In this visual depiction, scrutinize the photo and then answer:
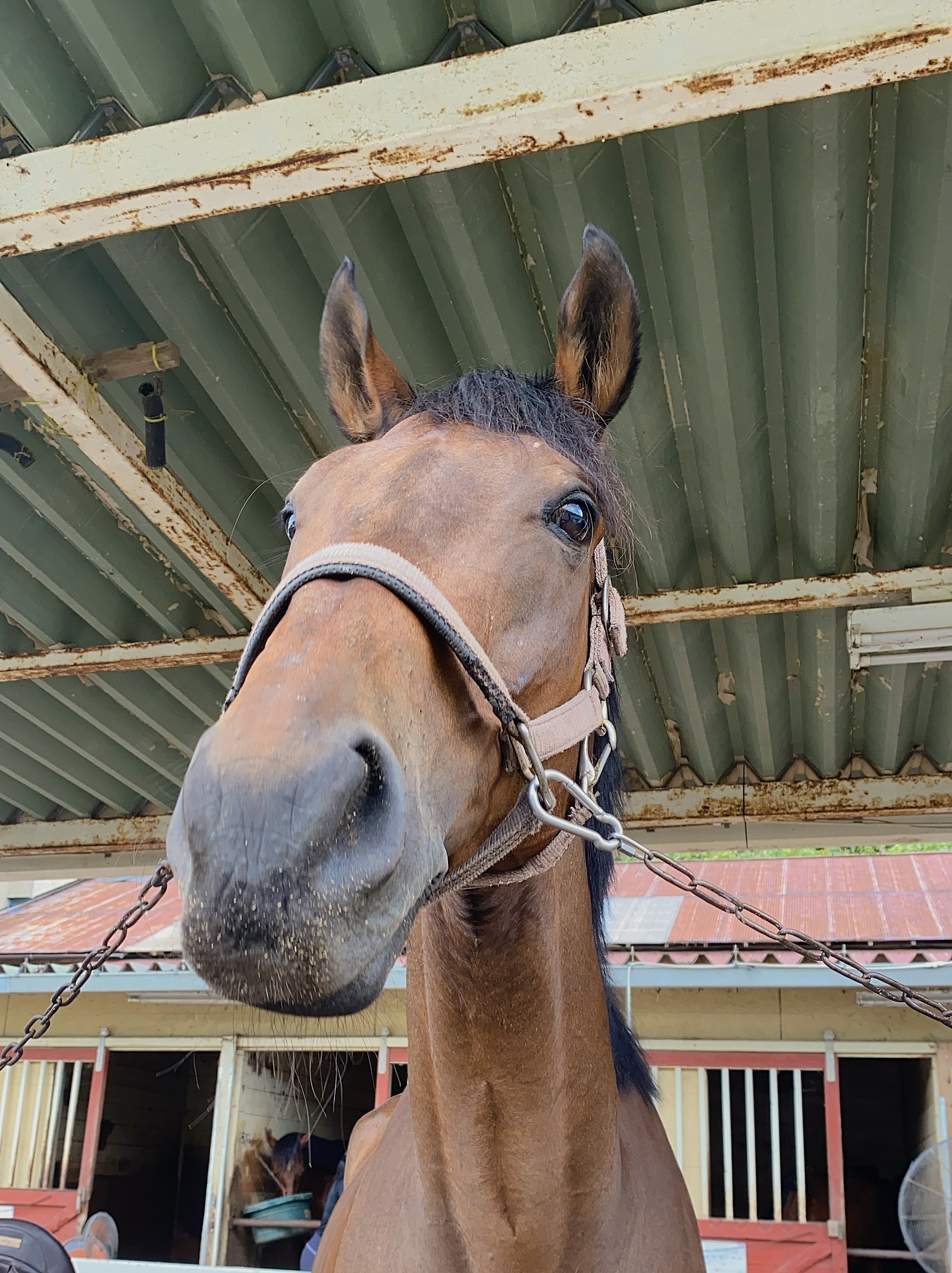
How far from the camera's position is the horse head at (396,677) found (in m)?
0.91

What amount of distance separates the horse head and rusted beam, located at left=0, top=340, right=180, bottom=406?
1.43 m

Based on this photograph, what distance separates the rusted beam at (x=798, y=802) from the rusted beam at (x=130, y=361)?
361 centimetres

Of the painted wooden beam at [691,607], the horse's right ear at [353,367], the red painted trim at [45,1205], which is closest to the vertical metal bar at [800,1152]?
the painted wooden beam at [691,607]

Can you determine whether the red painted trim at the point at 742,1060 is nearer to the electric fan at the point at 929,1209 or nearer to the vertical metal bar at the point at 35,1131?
the electric fan at the point at 929,1209

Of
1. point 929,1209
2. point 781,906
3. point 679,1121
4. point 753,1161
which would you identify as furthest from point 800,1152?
point 781,906

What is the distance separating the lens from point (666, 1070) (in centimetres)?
682

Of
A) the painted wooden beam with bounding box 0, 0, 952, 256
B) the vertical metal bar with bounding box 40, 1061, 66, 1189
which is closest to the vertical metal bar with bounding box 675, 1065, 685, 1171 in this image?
the vertical metal bar with bounding box 40, 1061, 66, 1189

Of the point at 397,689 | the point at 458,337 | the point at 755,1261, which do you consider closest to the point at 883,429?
the point at 458,337

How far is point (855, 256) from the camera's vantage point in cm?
273

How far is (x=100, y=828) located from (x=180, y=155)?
5.38 m

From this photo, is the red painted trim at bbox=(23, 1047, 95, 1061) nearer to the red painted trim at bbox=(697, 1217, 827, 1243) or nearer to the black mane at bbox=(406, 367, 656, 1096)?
the red painted trim at bbox=(697, 1217, 827, 1243)

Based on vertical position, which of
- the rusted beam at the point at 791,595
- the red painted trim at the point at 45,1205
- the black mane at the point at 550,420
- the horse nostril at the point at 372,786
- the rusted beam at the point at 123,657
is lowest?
the red painted trim at the point at 45,1205

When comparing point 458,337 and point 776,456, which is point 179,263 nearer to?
point 458,337

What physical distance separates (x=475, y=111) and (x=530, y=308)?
103cm
